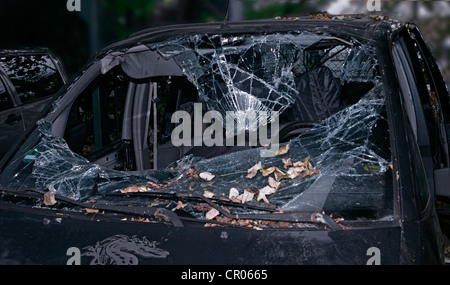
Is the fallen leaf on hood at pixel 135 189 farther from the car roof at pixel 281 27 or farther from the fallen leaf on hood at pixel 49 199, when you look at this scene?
the car roof at pixel 281 27

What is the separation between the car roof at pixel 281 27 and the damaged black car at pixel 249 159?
0.01m

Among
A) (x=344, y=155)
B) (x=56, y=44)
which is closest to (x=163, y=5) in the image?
(x=56, y=44)

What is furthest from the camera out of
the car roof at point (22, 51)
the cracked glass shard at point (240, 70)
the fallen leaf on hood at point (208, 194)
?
the car roof at point (22, 51)

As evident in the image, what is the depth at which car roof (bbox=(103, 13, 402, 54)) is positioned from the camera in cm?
283

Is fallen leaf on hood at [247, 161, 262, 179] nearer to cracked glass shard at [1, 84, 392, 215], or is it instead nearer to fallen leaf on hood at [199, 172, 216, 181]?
cracked glass shard at [1, 84, 392, 215]

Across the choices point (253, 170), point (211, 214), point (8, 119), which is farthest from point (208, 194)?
point (8, 119)

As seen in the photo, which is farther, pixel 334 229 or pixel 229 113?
pixel 229 113

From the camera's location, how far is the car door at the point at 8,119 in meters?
6.12

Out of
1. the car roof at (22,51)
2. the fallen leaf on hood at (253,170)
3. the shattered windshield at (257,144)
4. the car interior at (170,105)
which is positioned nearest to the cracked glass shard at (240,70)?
the shattered windshield at (257,144)

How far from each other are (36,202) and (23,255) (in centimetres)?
38

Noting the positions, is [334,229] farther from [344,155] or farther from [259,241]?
[344,155]

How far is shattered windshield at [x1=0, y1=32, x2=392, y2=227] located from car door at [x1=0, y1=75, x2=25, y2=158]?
2898 mm

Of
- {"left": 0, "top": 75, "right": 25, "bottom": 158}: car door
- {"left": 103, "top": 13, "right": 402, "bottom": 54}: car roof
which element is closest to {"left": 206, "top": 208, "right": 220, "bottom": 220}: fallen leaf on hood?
{"left": 103, "top": 13, "right": 402, "bottom": 54}: car roof

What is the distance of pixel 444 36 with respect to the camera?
1277 centimetres
